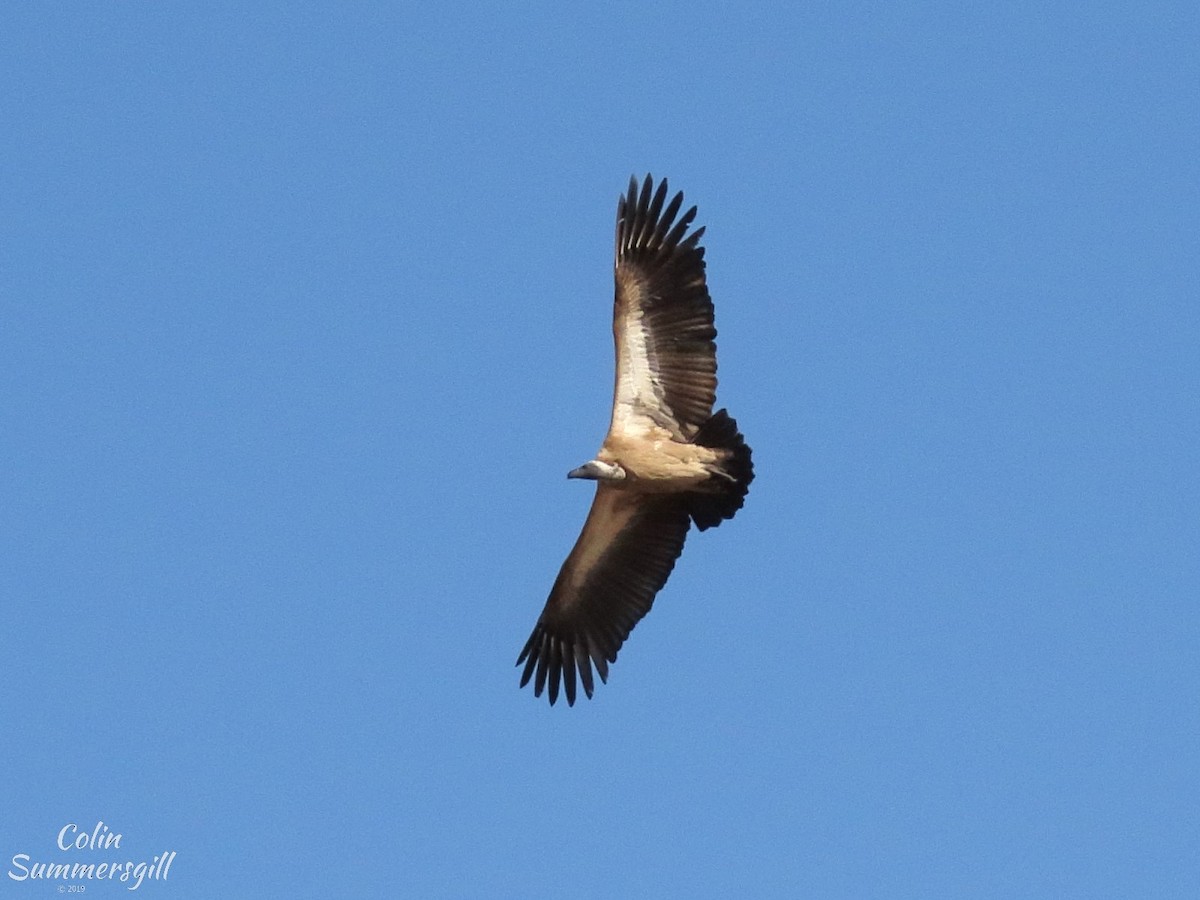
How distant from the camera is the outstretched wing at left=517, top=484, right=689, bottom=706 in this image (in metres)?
20.6

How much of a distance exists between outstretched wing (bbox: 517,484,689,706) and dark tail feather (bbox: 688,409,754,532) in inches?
21.5

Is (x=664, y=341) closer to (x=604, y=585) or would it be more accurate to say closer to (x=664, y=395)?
(x=664, y=395)

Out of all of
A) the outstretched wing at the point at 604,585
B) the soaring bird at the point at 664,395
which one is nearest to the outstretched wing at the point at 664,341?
the soaring bird at the point at 664,395

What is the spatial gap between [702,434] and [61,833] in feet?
25.0

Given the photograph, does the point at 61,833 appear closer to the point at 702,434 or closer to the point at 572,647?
the point at 572,647

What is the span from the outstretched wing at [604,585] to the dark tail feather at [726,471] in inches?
21.5

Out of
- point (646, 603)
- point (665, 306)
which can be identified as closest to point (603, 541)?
point (646, 603)

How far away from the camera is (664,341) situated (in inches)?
779

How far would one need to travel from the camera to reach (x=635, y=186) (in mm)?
20422

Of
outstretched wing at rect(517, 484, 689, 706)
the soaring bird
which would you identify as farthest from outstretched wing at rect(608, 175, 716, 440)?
outstretched wing at rect(517, 484, 689, 706)

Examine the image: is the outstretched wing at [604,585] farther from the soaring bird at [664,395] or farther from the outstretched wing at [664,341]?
the outstretched wing at [664,341]

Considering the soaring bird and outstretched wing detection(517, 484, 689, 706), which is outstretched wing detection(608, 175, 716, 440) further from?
outstretched wing detection(517, 484, 689, 706)

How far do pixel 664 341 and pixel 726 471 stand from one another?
54.3 inches

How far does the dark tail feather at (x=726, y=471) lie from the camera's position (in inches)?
766
